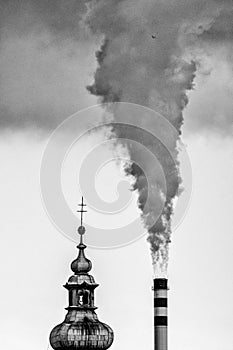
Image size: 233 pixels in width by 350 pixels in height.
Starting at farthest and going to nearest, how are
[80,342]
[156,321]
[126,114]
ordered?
[80,342] < [156,321] < [126,114]

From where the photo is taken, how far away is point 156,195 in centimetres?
9306

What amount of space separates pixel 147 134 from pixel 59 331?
29.7 metres

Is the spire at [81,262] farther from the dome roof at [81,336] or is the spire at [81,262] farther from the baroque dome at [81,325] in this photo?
the dome roof at [81,336]

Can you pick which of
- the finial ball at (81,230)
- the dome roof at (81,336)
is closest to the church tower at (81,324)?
the dome roof at (81,336)

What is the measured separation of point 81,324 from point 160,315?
1986 cm

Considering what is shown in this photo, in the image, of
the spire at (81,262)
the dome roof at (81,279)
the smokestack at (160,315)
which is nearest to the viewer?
the smokestack at (160,315)

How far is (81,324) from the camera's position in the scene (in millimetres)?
116500

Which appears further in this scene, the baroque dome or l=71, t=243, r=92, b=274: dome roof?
l=71, t=243, r=92, b=274: dome roof

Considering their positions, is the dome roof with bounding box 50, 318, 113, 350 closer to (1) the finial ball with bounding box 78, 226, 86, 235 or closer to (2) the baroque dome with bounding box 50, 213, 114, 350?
(2) the baroque dome with bounding box 50, 213, 114, 350

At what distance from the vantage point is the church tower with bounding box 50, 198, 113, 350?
117 meters

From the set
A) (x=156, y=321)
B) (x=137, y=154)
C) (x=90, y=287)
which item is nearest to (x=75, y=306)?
(x=90, y=287)

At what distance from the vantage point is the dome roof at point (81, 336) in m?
116

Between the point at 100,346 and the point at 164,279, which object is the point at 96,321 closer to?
the point at 100,346

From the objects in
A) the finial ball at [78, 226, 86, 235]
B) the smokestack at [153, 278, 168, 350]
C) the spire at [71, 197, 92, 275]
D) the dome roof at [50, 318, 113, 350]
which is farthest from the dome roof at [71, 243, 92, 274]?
the smokestack at [153, 278, 168, 350]
